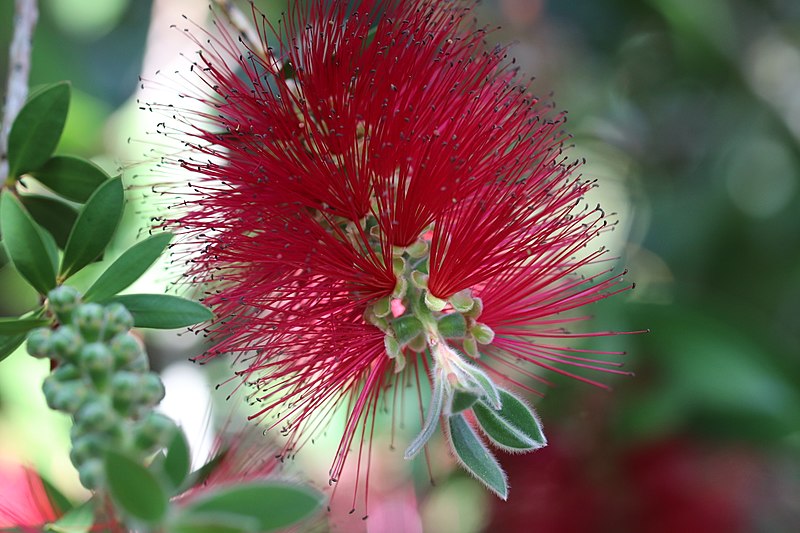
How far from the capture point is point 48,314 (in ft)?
3.96

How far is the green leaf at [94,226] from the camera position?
1261 mm

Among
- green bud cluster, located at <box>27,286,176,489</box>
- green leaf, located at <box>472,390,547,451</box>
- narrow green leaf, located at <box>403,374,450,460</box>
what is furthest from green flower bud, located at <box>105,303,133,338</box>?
green leaf, located at <box>472,390,547,451</box>

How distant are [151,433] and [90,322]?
205 mm

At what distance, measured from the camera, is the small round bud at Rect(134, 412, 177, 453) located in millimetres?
821

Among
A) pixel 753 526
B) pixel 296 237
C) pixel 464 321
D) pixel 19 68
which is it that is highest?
pixel 19 68

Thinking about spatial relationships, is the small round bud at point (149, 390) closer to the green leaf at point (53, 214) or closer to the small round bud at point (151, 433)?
the small round bud at point (151, 433)

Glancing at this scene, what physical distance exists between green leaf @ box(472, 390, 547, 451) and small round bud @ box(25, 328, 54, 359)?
0.58 meters

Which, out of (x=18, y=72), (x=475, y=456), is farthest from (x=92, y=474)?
(x=18, y=72)

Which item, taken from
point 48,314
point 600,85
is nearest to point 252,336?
point 48,314

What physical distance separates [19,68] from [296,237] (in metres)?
0.60

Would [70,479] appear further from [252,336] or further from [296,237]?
[296,237]

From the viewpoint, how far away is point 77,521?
1.09 metres

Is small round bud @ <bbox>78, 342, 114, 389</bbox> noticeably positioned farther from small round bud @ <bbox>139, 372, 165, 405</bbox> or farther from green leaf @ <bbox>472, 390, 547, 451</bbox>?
green leaf @ <bbox>472, 390, 547, 451</bbox>

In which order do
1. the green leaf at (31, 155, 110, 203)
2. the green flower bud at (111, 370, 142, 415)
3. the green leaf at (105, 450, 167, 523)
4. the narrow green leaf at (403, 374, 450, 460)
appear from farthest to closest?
the green leaf at (31, 155, 110, 203) < the narrow green leaf at (403, 374, 450, 460) < the green flower bud at (111, 370, 142, 415) < the green leaf at (105, 450, 167, 523)
